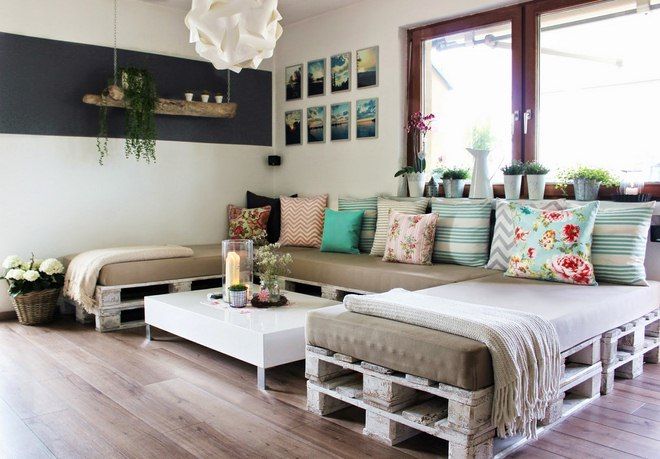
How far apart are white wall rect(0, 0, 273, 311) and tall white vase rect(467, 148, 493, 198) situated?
2523mm

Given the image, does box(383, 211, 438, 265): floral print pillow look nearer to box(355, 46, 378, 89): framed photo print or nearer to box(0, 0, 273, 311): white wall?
box(355, 46, 378, 89): framed photo print

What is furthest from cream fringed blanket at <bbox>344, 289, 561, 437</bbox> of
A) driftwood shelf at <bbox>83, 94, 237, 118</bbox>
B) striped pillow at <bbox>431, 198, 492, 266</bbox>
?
driftwood shelf at <bbox>83, 94, 237, 118</bbox>

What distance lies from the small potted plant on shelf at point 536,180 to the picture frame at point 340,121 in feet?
6.08

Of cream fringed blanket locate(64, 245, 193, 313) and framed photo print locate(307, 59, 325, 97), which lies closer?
cream fringed blanket locate(64, 245, 193, 313)

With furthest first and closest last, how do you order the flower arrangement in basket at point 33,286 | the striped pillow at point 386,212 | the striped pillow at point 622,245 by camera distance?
the striped pillow at point 386,212 < the flower arrangement in basket at point 33,286 < the striped pillow at point 622,245

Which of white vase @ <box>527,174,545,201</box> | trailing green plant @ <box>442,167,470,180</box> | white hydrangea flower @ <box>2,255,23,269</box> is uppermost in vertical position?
trailing green plant @ <box>442,167,470,180</box>

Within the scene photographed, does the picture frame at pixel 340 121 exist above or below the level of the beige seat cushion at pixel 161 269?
above

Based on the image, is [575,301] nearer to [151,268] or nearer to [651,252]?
[651,252]

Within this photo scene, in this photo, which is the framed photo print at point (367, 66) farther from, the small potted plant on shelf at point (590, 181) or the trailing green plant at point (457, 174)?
the small potted plant on shelf at point (590, 181)

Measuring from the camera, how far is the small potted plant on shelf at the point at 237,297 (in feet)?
11.8

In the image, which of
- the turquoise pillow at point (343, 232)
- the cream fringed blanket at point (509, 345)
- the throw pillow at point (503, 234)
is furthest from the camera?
the turquoise pillow at point (343, 232)

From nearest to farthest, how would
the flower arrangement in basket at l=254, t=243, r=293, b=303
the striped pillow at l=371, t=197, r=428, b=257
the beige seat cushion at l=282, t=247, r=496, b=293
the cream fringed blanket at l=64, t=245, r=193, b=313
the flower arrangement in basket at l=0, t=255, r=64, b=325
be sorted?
1. the flower arrangement in basket at l=254, t=243, r=293, b=303
2. the beige seat cushion at l=282, t=247, r=496, b=293
3. the cream fringed blanket at l=64, t=245, r=193, b=313
4. the flower arrangement in basket at l=0, t=255, r=64, b=325
5. the striped pillow at l=371, t=197, r=428, b=257

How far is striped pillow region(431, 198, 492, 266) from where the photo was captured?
13.6ft

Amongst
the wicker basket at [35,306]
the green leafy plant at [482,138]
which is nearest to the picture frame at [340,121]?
the green leafy plant at [482,138]
